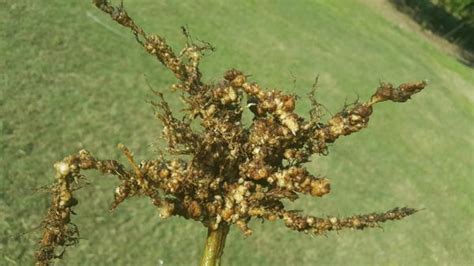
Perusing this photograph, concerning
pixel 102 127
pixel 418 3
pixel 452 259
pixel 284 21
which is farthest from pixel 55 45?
pixel 418 3

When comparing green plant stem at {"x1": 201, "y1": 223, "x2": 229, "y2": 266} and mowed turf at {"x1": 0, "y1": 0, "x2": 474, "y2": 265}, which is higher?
green plant stem at {"x1": 201, "y1": 223, "x2": 229, "y2": 266}

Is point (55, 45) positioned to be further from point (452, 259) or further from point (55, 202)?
point (55, 202)

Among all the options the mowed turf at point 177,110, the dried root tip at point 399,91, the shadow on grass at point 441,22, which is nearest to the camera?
the dried root tip at point 399,91

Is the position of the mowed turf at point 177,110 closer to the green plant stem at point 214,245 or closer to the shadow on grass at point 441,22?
the green plant stem at point 214,245

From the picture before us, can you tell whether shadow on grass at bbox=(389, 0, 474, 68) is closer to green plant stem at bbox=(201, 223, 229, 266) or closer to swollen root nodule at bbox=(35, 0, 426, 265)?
swollen root nodule at bbox=(35, 0, 426, 265)

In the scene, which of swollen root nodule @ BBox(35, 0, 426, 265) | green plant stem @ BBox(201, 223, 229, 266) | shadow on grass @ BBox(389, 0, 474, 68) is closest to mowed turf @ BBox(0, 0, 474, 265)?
swollen root nodule @ BBox(35, 0, 426, 265)

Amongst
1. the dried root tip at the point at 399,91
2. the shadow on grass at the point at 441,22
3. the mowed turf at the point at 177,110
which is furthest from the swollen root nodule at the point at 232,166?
the shadow on grass at the point at 441,22

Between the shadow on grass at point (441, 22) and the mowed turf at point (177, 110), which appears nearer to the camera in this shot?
the mowed turf at point (177, 110)
